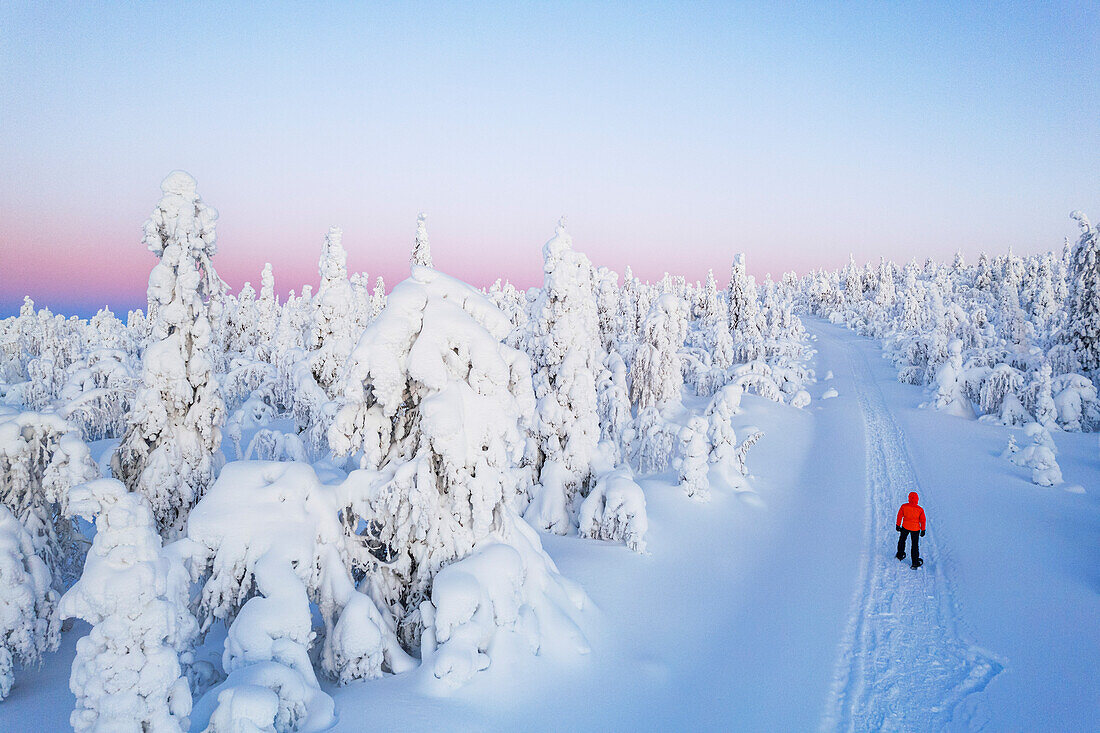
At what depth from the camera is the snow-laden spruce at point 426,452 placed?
27.5ft

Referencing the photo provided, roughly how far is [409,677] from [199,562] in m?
3.26

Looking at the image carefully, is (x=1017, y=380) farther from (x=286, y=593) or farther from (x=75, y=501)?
(x=75, y=501)

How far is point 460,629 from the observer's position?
7.70 meters

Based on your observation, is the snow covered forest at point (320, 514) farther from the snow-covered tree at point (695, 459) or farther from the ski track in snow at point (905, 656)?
the ski track in snow at point (905, 656)

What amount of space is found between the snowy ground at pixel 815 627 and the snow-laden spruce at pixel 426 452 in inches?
50.4

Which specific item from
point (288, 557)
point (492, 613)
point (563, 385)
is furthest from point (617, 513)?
point (288, 557)

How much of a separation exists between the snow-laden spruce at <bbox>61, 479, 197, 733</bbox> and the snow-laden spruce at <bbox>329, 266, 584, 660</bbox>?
10.9 ft

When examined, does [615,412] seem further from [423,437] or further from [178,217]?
[178,217]

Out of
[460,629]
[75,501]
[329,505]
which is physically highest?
[75,501]

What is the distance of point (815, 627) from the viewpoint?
1021cm

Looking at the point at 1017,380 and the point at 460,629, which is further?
the point at 1017,380

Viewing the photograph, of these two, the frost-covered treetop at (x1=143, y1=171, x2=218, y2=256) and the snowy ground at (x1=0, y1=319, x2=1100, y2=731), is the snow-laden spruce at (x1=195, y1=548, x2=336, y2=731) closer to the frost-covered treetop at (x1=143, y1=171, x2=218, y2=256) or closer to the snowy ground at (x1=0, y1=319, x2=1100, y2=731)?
the snowy ground at (x1=0, y1=319, x2=1100, y2=731)

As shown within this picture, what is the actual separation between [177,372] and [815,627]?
43.2ft

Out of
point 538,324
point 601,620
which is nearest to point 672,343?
point 538,324
